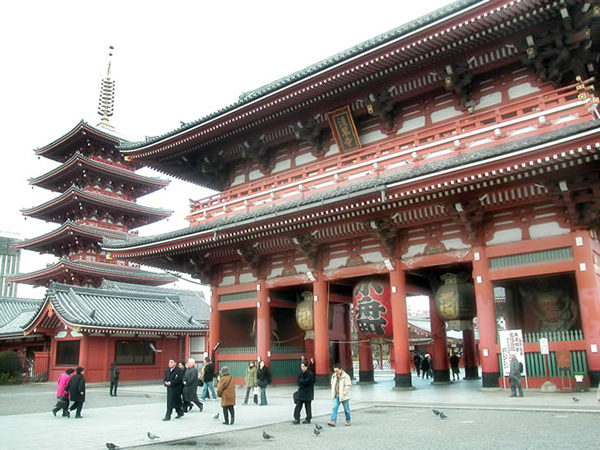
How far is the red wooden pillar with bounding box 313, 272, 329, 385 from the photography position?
20875mm

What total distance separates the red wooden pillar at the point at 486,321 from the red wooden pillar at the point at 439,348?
15.6 ft

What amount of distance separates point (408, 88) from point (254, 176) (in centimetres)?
890

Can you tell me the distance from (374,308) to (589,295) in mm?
7227

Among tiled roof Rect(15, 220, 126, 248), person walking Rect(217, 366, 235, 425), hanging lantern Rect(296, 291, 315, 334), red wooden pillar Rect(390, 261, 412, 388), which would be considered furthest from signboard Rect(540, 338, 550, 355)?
tiled roof Rect(15, 220, 126, 248)

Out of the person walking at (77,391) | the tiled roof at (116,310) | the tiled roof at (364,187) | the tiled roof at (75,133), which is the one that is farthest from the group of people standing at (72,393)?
the tiled roof at (75,133)

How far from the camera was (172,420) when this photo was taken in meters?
13.4

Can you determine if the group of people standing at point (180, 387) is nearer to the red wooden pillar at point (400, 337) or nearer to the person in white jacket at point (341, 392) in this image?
the person in white jacket at point (341, 392)

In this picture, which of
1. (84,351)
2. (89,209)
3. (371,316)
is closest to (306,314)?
(371,316)

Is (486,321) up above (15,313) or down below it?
below

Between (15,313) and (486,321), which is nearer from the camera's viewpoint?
(486,321)

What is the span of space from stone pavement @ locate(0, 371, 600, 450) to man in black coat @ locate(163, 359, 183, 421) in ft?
1.02

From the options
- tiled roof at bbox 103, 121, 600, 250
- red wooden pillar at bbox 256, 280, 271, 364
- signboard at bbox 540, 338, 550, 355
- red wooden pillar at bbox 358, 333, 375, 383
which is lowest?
red wooden pillar at bbox 358, 333, 375, 383

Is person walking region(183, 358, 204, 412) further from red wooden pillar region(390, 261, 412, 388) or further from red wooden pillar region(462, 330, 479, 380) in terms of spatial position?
red wooden pillar region(462, 330, 479, 380)

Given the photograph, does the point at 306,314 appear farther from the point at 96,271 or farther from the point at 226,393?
the point at 96,271
